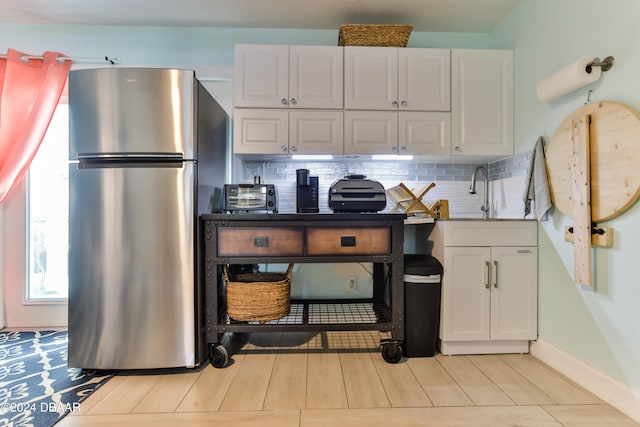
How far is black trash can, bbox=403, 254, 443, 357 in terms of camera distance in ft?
6.36

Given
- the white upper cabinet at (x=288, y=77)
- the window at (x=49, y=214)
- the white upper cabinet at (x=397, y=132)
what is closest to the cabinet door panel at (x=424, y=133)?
the white upper cabinet at (x=397, y=132)

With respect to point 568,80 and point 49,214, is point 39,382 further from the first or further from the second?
point 568,80

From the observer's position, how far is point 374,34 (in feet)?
7.30

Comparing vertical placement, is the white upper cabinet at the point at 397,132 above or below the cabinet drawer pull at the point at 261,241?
above

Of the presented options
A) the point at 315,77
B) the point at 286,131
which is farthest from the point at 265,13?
the point at 286,131

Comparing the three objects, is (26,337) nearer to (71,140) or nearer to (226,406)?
(71,140)

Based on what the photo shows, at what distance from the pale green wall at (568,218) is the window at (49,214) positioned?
3.53m

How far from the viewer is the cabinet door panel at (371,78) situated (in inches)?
87.1

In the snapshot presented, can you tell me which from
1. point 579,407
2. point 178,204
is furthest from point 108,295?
point 579,407

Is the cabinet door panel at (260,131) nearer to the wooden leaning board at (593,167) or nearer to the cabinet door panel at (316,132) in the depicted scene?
the cabinet door panel at (316,132)

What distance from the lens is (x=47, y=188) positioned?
2.55 metres

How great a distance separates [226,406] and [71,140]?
164cm

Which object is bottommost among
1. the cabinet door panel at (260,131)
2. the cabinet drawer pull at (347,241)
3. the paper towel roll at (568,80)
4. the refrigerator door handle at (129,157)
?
the cabinet drawer pull at (347,241)

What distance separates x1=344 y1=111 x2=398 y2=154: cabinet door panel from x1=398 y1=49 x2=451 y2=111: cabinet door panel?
0.52 feet
